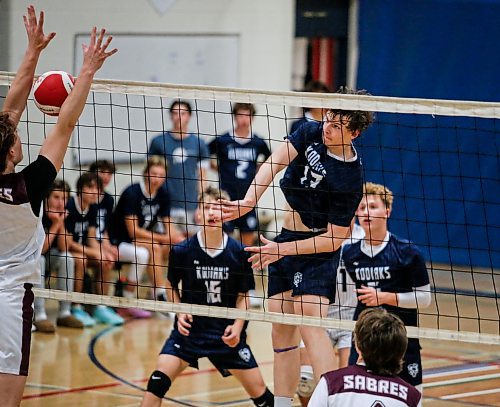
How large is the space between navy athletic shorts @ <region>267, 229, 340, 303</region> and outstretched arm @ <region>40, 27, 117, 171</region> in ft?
5.69

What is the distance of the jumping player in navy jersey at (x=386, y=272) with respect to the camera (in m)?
6.25

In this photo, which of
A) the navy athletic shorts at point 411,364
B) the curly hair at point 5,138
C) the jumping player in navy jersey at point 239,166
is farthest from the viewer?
the jumping player in navy jersey at point 239,166

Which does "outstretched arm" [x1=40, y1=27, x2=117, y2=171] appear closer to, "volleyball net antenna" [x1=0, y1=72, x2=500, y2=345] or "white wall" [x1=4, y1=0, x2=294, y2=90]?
"volleyball net antenna" [x1=0, y1=72, x2=500, y2=345]

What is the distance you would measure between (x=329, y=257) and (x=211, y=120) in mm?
7172

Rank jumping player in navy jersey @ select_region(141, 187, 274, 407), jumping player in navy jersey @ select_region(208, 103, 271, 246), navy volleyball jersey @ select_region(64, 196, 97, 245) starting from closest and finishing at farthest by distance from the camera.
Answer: jumping player in navy jersey @ select_region(141, 187, 274, 407), navy volleyball jersey @ select_region(64, 196, 97, 245), jumping player in navy jersey @ select_region(208, 103, 271, 246)

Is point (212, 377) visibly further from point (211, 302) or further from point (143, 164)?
point (143, 164)

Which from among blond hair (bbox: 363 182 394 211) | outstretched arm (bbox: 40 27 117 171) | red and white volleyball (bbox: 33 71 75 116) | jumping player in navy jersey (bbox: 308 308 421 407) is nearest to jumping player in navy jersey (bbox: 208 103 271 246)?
blond hair (bbox: 363 182 394 211)

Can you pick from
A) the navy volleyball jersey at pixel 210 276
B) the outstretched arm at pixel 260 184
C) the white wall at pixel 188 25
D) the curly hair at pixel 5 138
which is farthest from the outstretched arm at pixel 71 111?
the white wall at pixel 188 25

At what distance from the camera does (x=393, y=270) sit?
6539 mm

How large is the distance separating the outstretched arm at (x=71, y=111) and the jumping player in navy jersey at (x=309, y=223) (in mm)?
1299

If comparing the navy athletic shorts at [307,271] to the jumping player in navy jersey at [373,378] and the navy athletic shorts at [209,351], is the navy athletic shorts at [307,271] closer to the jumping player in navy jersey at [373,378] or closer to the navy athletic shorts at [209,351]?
the navy athletic shorts at [209,351]

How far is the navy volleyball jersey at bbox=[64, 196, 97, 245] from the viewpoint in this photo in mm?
10227

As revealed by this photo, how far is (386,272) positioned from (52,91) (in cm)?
244

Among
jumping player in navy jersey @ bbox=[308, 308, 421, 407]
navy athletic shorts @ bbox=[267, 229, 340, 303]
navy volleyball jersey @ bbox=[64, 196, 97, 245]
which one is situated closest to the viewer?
jumping player in navy jersey @ bbox=[308, 308, 421, 407]
